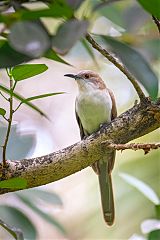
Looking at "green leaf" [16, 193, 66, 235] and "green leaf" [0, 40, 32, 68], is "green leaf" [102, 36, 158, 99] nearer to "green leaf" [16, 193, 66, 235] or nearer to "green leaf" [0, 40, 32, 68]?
"green leaf" [0, 40, 32, 68]

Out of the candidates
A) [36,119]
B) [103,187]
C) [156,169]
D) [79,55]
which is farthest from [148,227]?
[36,119]

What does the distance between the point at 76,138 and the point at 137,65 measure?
334cm

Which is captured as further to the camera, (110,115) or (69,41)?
(110,115)

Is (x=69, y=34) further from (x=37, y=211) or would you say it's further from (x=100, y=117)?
(x=100, y=117)

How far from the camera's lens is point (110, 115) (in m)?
2.20

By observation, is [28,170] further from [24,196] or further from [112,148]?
[24,196]

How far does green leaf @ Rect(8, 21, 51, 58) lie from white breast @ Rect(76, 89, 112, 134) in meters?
1.46

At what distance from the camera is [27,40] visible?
617 millimetres

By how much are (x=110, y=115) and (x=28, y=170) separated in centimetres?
87

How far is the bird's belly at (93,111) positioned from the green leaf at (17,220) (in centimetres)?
52

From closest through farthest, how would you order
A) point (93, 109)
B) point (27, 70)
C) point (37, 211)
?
point (27, 70), point (37, 211), point (93, 109)

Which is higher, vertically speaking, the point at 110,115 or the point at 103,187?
the point at 110,115

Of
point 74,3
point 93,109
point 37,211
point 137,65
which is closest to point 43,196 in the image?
point 37,211

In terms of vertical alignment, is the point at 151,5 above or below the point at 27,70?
below
